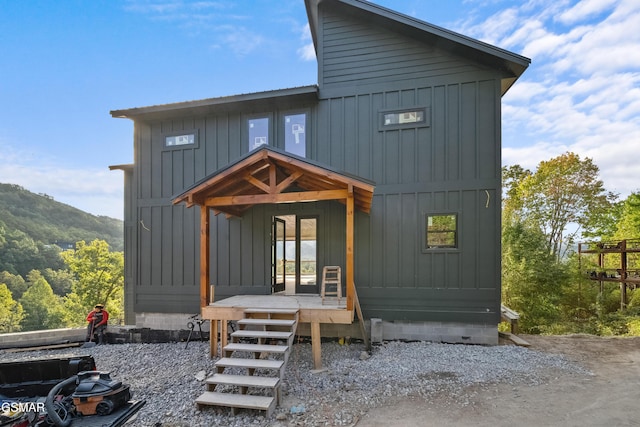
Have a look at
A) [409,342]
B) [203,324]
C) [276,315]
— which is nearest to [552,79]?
[409,342]

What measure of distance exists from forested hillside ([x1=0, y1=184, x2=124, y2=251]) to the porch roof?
41432 mm

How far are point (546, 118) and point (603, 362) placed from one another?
59.5 feet

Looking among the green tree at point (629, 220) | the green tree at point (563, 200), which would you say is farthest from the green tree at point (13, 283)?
the green tree at point (629, 220)

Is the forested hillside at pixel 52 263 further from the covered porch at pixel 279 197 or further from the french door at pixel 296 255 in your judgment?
the covered porch at pixel 279 197

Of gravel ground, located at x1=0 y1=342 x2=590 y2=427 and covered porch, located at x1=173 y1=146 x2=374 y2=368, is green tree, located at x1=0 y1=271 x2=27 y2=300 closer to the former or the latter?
gravel ground, located at x1=0 y1=342 x2=590 y2=427

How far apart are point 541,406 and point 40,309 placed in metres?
44.4

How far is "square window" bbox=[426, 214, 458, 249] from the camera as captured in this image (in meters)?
6.31

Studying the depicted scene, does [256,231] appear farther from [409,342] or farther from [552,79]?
[552,79]

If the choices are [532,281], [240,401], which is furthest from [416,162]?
[532,281]

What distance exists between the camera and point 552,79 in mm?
14930

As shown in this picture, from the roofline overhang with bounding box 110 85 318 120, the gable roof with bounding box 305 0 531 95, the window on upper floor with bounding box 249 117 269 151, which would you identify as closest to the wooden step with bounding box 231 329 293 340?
the window on upper floor with bounding box 249 117 269 151

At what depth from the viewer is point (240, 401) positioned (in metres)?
3.59

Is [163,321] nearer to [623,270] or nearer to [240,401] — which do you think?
[240,401]

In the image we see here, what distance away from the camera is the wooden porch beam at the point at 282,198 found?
200 inches
